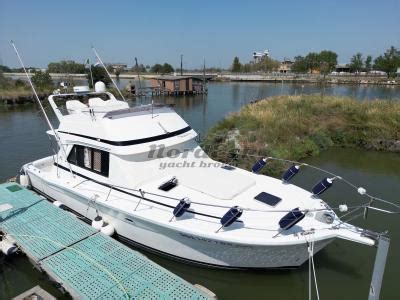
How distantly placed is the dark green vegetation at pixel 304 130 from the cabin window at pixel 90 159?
5.76m

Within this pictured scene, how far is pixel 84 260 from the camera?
6.02 m

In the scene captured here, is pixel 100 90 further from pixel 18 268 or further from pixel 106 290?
pixel 106 290

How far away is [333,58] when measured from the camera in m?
107

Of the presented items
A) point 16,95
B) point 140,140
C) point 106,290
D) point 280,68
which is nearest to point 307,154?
point 140,140

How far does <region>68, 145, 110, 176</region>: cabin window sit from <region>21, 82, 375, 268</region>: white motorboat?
0.03m

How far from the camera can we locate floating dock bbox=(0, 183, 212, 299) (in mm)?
5297

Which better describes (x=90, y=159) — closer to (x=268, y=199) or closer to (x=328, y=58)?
(x=268, y=199)

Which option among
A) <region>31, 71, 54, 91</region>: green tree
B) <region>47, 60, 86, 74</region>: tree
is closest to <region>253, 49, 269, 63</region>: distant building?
<region>47, 60, 86, 74</region>: tree

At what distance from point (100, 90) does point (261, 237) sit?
7.15 m

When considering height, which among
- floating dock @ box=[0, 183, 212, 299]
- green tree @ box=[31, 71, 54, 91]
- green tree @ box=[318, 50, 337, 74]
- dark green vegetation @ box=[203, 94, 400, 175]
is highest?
green tree @ box=[318, 50, 337, 74]

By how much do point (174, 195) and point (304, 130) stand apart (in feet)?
37.6

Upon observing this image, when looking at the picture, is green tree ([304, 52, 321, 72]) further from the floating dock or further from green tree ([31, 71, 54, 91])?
the floating dock

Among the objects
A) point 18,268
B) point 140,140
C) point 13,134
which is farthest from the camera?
point 13,134

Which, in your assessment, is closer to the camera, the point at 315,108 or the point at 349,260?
the point at 349,260
